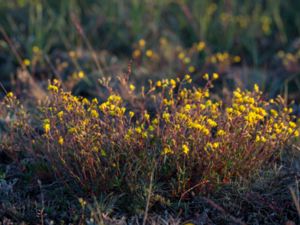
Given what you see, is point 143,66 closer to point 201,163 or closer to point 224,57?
point 224,57

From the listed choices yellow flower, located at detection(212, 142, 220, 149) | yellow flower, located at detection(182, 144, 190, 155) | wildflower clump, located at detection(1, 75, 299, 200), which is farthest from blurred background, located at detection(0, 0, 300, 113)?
yellow flower, located at detection(182, 144, 190, 155)

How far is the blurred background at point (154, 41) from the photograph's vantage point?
205 inches

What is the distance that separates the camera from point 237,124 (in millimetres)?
3139

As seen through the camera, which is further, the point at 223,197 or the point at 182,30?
the point at 182,30

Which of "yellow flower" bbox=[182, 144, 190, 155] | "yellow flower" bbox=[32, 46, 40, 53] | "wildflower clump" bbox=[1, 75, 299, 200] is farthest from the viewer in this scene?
"yellow flower" bbox=[32, 46, 40, 53]

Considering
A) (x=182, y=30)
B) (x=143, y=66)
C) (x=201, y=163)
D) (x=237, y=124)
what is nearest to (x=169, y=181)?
(x=201, y=163)

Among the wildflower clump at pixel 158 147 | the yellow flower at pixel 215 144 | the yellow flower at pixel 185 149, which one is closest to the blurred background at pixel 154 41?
the wildflower clump at pixel 158 147

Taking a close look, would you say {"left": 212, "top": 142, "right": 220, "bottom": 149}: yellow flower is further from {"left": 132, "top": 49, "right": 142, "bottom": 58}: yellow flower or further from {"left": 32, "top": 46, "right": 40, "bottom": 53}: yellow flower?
{"left": 32, "top": 46, "right": 40, "bottom": 53}: yellow flower

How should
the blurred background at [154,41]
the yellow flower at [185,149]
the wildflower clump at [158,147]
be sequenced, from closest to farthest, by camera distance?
the yellow flower at [185,149]
the wildflower clump at [158,147]
the blurred background at [154,41]

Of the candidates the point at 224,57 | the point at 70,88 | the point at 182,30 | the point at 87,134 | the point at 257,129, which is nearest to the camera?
the point at 87,134

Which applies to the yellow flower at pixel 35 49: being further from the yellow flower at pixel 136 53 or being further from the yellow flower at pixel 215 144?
the yellow flower at pixel 215 144

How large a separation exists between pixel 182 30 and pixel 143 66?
41.2 inches

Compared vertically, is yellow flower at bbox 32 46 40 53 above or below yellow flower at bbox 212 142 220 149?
below

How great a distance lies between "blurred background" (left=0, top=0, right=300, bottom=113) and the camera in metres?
5.20
